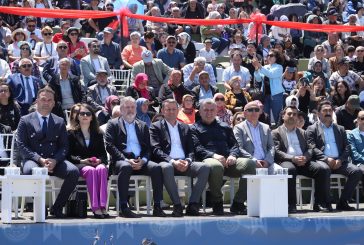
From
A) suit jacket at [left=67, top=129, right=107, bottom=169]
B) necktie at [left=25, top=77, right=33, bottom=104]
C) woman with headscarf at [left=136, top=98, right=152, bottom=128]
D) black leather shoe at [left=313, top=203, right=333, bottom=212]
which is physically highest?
necktie at [left=25, top=77, right=33, bottom=104]

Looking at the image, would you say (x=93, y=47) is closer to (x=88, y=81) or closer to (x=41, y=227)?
(x=88, y=81)

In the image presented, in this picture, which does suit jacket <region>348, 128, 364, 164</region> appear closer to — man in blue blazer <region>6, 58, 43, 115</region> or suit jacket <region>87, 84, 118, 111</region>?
suit jacket <region>87, 84, 118, 111</region>

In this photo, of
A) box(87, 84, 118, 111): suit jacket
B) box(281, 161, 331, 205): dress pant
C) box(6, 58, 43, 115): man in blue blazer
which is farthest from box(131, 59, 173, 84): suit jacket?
box(281, 161, 331, 205): dress pant

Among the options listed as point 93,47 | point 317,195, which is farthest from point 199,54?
point 317,195

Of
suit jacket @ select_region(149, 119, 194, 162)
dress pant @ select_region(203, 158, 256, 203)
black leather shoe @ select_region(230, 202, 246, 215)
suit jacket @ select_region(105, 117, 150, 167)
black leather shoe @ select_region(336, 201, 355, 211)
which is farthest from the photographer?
black leather shoe @ select_region(336, 201, 355, 211)

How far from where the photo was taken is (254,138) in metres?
14.8

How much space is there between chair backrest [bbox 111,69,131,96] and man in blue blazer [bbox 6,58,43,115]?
2574mm

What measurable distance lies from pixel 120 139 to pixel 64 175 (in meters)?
1.10

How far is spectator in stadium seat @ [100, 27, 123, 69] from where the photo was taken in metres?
19.6

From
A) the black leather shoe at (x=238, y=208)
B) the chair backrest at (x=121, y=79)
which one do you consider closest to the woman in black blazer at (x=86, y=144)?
the black leather shoe at (x=238, y=208)

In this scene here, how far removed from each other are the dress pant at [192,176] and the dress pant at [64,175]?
47.8 inches

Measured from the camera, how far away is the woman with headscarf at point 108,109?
16.3 meters

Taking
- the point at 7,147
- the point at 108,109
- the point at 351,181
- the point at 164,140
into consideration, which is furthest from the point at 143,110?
the point at 351,181

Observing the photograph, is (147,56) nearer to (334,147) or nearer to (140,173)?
(334,147)
